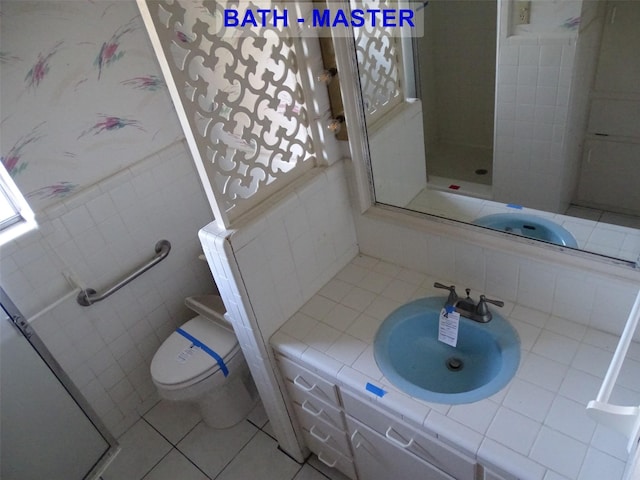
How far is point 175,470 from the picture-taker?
1.88 metres

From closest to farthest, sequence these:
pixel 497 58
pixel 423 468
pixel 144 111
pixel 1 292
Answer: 1. pixel 423 468
2. pixel 497 58
3. pixel 1 292
4. pixel 144 111

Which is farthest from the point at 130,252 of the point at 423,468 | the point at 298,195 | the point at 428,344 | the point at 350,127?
the point at 423,468

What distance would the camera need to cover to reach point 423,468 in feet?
4.08

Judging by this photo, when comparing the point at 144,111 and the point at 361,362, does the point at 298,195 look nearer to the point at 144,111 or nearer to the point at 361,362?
Result: the point at 361,362

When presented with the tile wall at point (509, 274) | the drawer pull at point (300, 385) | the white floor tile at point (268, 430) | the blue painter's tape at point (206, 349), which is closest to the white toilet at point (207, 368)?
the blue painter's tape at point (206, 349)

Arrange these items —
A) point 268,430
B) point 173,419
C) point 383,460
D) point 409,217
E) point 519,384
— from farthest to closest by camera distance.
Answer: point 173,419
point 268,430
point 409,217
point 383,460
point 519,384

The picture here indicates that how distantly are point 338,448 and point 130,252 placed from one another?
1.16m

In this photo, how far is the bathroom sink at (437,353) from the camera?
1.24 m

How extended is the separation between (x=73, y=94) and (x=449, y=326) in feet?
5.00


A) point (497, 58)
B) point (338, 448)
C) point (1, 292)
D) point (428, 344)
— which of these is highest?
point (497, 58)

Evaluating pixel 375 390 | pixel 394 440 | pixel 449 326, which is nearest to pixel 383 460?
pixel 394 440

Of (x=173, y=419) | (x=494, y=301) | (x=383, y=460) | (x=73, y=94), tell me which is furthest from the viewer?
(x=173, y=419)

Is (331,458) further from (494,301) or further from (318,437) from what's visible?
(494,301)

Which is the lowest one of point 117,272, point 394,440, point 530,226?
point 394,440
